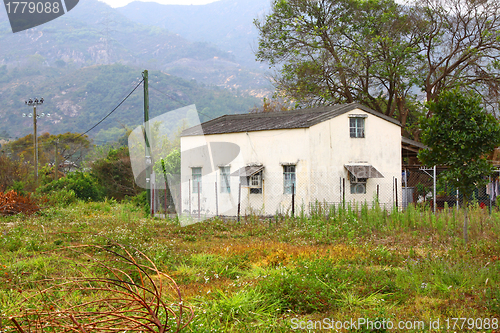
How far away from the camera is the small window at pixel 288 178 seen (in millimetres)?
17688

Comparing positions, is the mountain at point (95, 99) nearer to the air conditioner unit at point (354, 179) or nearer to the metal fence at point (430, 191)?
the metal fence at point (430, 191)

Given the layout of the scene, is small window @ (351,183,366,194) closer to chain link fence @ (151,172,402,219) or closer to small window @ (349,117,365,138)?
chain link fence @ (151,172,402,219)

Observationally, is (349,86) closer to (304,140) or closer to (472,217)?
(304,140)

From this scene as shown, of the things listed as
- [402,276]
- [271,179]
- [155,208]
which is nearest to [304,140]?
[271,179]

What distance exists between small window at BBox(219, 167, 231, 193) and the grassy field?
631cm

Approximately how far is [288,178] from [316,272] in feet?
36.9

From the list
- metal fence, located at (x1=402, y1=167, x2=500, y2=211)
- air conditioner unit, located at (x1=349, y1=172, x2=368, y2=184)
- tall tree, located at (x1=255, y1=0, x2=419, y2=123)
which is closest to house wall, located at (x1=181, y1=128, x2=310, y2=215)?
air conditioner unit, located at (x1=349, y1=172, x2=368, y2=184)

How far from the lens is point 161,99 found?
94000mm

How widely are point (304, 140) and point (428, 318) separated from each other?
40.5 feet

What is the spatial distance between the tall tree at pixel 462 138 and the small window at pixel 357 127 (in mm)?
8299

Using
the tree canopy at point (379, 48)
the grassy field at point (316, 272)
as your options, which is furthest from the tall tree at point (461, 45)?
the grassy field at point (316, 272)

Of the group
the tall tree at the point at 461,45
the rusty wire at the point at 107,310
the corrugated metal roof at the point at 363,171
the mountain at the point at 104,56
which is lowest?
the rusty wire at the point at 107,310

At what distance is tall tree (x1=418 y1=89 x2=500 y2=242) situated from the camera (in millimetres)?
9555

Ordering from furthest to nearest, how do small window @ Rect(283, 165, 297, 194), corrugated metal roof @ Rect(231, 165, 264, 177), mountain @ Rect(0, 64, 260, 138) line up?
mountain @ Rect(0, 64, 260, 138)
corrugated metal roof @ Rect(231, 165, 264, 177)
small window @ Rect(283, 165, 297, 194)
